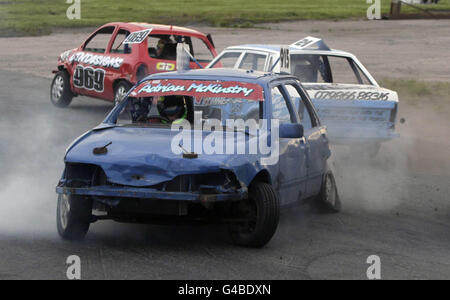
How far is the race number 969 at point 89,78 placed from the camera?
17125 millimetres

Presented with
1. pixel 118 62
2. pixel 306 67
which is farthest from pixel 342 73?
pixel 306 67

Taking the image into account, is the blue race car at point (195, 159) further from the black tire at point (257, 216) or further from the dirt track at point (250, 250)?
the dirt track at point (250, 250)

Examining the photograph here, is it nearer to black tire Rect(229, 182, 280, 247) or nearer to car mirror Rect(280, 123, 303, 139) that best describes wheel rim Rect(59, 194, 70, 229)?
black tire Rect(229, 182, 280, 247)

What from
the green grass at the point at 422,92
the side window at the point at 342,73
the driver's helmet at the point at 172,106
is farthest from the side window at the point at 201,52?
the driver's helmet at the point at 172,106

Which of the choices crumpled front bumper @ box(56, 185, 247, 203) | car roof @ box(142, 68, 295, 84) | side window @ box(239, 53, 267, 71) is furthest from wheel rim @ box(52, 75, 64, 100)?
crumpled front bumper @ box(56, 185, 247, 203)

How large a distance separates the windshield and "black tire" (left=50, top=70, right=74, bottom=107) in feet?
30.5

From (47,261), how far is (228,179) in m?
1.53

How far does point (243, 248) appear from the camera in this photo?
7.71 meters

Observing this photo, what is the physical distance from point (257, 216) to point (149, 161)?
3.19ft

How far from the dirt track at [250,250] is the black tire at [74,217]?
11 cm

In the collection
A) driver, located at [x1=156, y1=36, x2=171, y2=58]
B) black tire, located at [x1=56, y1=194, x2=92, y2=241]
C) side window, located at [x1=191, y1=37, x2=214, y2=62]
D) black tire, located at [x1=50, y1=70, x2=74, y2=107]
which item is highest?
black tire, located at [x1=56, y1=194, x2=92, y2=241]

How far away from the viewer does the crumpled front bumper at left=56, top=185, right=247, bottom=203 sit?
23.8 feet

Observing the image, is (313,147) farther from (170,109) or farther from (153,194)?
(153,194)
